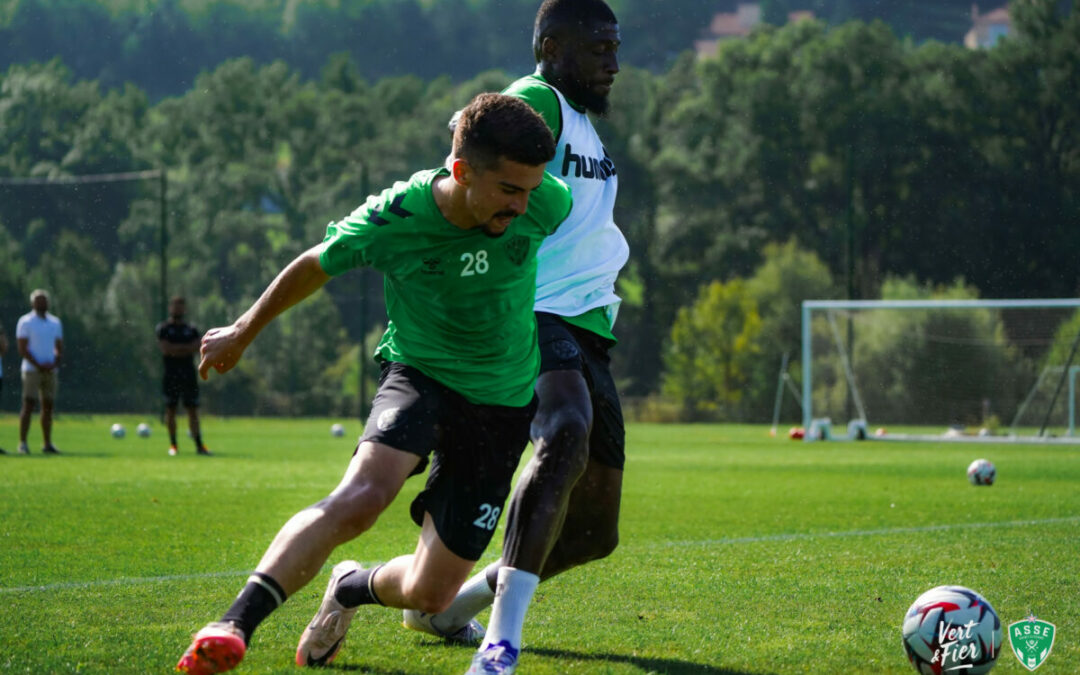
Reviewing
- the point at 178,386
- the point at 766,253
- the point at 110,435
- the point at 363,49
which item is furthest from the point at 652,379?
the point at 363,49

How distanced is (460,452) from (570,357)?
0.64 meters

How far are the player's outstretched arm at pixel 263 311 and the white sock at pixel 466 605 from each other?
1353mm

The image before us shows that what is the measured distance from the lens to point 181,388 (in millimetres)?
17828

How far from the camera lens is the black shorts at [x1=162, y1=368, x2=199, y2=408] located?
17.8m

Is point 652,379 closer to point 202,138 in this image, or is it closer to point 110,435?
point 110,435

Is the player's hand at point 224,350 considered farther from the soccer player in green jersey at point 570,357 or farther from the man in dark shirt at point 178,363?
the man in dark shirt at point 178,363

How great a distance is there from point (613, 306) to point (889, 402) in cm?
2545

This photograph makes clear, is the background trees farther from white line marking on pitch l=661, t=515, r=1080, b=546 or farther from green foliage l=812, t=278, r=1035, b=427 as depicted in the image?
white line marking on pitch l=661, t=515, r=1080, b=546

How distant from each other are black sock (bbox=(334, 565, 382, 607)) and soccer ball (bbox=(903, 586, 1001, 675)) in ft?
5.67

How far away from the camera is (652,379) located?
4969 centimetres

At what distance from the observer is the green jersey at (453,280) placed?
4.22 metres

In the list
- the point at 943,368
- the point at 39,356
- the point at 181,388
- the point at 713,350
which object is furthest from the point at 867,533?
the point at 713,350

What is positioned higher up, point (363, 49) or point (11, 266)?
point (363, 49)

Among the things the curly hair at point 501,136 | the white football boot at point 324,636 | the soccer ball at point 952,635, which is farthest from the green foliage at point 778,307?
the curly hair at point 501,136
